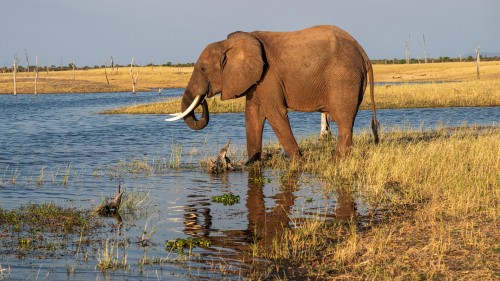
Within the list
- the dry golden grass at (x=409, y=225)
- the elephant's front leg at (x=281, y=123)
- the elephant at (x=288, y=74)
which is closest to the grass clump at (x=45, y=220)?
the dry golden grass at (x=409, y=225)

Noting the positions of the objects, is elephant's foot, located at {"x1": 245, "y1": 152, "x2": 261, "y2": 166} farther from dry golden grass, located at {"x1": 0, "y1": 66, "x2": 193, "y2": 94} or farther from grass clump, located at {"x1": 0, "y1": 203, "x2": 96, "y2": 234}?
dry golden grass, located at {"x1": 0, "y1": 66, "x2": 193, "y2": 94}

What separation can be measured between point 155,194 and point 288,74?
12.9ft

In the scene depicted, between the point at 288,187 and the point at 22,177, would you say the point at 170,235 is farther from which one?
the point at 22,177

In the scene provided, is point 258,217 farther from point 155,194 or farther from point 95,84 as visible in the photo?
point 95,84

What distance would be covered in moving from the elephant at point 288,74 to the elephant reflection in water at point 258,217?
1935 millimetres

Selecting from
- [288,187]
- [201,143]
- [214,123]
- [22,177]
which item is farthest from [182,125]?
[288,187]

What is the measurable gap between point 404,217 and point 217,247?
2.91 meters

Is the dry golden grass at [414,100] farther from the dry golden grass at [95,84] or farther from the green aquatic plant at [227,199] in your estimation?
the dry golden grass at [95,84]

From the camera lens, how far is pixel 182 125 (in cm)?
3177

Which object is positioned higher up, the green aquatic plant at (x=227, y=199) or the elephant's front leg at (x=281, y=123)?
the elephant's front leg at (x=281, y=123)

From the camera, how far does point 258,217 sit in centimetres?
1091

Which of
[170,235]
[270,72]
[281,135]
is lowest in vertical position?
[170,235]

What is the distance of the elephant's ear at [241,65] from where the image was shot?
48.1 feet

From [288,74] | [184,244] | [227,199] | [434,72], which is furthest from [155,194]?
[434,72]
